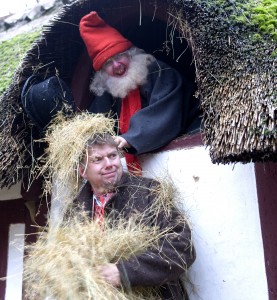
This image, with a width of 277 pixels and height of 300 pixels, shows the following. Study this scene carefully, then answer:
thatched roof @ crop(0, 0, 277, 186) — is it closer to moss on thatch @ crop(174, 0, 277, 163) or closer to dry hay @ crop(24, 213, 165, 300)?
moss on thatch @ crop(174, 0, 277, 163)

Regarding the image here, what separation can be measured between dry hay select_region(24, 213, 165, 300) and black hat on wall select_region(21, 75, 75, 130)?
90 cm

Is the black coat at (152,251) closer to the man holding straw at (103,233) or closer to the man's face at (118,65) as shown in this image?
the man holding straw at (103,233)

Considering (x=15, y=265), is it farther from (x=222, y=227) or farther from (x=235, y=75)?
(x=235, y=75)

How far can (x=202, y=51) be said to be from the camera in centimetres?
280

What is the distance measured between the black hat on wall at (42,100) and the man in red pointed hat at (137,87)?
0.30 metres

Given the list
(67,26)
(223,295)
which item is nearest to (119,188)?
(223,295)

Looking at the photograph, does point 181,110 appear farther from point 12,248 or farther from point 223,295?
point 12,248

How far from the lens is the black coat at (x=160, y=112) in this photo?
3127 mm

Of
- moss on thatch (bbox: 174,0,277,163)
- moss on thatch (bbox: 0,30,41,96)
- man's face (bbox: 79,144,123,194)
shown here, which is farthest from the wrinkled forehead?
moss on thatch (bbox: 0,30,41,96)

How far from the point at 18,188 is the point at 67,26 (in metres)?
1.24

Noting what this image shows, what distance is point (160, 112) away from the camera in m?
3.23

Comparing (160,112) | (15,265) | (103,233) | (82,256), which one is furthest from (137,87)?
(15,265)

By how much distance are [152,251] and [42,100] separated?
4.08ft

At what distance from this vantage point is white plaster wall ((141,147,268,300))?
2.78 m
